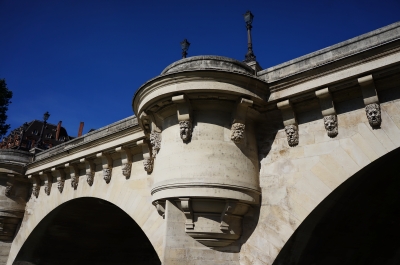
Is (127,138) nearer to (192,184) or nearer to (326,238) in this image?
(192,184)

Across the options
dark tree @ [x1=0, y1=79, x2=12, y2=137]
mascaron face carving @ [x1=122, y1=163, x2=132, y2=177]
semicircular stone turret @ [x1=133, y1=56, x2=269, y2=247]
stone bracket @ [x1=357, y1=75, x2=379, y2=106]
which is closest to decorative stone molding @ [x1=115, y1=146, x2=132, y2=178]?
mascaron face carving @ [x1=122, y1=163, x2=132, y2=177]

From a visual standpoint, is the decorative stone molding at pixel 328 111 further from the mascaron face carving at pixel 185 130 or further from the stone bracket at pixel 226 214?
the mascaron face carving at pixel 185 130

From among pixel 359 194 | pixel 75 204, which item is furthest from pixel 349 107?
pixel 75 204

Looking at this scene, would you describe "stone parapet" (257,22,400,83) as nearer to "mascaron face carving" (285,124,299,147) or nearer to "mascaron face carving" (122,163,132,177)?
"mascaron face carving" (285,124,299,147)

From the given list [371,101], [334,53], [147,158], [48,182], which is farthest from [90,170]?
[371,101]

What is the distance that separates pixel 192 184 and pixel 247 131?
5.79ft

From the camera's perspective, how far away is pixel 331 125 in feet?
21.5

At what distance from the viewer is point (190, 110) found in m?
7.18

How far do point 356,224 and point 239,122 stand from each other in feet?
12.5

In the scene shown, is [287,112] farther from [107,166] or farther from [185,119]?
[107,166]

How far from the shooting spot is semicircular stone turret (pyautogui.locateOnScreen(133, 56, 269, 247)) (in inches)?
267

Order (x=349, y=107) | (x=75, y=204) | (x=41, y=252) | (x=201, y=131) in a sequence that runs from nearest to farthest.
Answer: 1. (x=349, y=107)
2. (x=201, y=131)
3. (x=75, y=204)
4. (x=41, y=252)

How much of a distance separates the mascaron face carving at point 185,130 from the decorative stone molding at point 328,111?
2.67m

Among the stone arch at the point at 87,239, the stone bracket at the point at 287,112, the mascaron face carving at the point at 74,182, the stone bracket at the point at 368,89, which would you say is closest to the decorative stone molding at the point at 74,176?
the mascaron face carving at the point at 74,182
